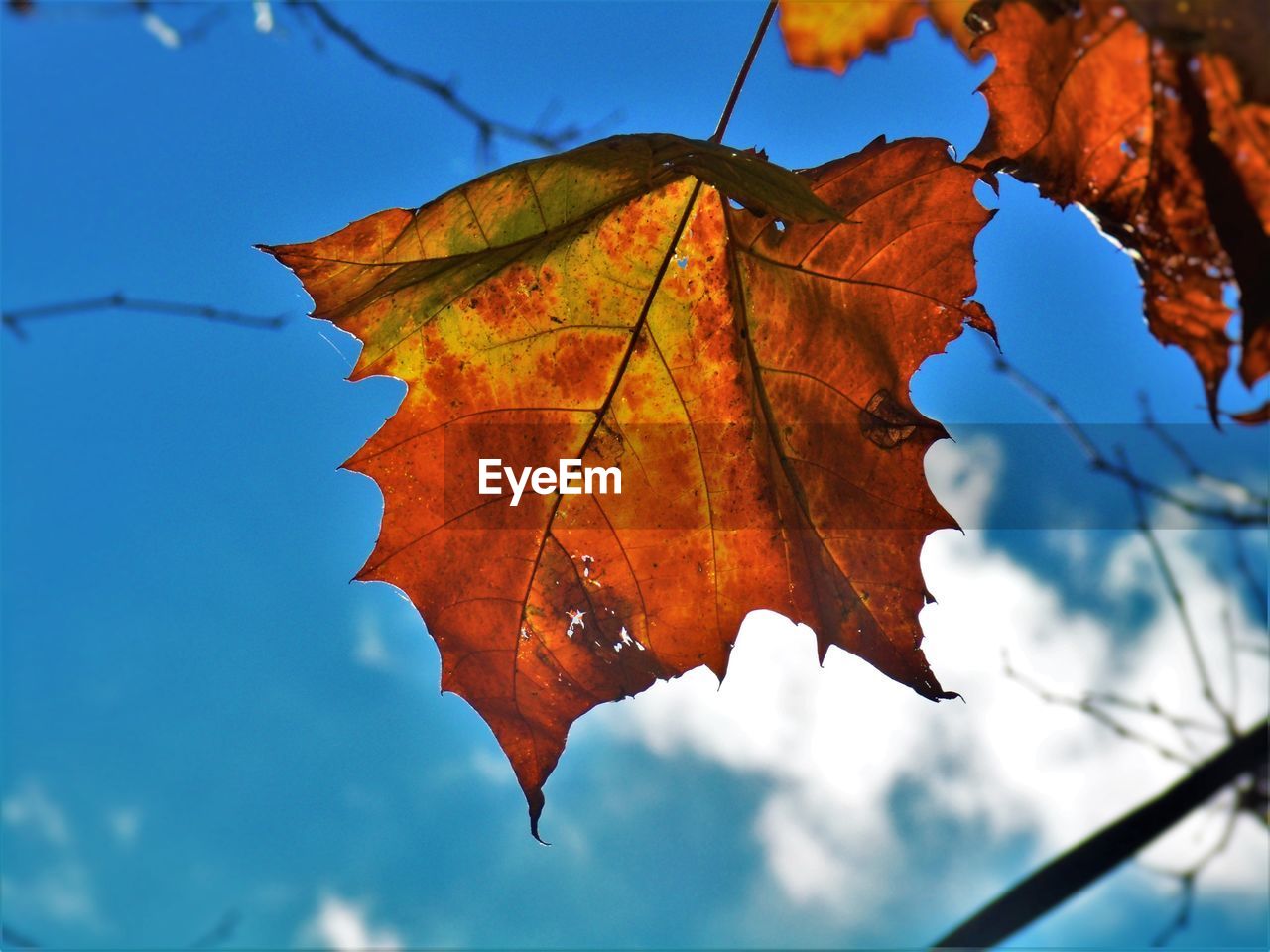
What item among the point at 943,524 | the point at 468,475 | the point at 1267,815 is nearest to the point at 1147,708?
the point at 1267,815

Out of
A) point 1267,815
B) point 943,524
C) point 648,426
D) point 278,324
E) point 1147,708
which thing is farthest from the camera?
point 278,324

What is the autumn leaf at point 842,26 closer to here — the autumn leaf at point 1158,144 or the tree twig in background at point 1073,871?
the autumn leaf at point 1158,144

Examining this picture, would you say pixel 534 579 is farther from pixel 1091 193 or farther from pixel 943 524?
pixel 1091 193
